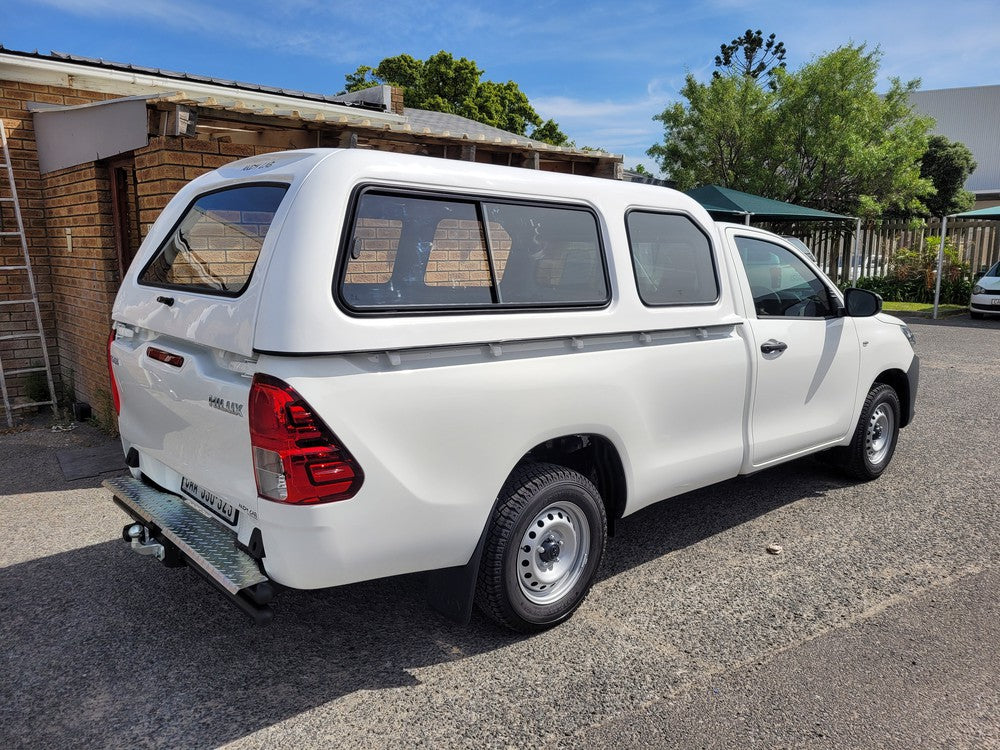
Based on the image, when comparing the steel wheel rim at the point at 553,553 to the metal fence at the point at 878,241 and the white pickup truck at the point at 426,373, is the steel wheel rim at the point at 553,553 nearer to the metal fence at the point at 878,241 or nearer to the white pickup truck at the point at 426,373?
the white pickup truck at the point at 426,373

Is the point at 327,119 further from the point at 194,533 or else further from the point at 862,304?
the point at 862,304

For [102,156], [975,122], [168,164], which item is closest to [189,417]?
[168,164]

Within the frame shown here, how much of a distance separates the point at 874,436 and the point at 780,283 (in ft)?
5.57

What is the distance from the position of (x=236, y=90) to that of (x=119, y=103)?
12.0 ft

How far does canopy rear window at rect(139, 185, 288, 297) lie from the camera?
120 inches

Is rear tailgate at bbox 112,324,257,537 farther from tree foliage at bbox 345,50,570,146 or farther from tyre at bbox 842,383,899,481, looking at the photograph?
tree foliage at bbox 345,50,570,146

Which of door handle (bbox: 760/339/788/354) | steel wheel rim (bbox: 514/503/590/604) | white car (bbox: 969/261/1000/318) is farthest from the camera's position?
white car (bbox: 969/261/1000/318)

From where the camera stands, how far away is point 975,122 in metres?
51.4

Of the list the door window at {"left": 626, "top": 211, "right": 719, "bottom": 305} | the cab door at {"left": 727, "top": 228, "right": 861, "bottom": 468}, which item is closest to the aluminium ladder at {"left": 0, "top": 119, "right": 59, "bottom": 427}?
the door window at {"left": 626, "top": 211, "right": 719, "bottom": 305}

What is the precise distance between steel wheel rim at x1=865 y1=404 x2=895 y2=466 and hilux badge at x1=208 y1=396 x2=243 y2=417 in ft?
14.7

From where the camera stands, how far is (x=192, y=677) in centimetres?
317

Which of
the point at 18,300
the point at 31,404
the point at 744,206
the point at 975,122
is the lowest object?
the point at 31,404

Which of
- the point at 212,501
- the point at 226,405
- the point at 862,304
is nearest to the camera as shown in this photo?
the point at 226,405

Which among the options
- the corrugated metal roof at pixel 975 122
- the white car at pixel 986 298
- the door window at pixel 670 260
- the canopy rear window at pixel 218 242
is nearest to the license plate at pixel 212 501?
the canopy rear window at pixel 218 242
